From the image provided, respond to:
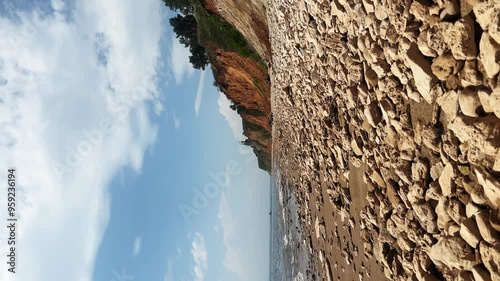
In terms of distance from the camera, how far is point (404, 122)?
2504mm

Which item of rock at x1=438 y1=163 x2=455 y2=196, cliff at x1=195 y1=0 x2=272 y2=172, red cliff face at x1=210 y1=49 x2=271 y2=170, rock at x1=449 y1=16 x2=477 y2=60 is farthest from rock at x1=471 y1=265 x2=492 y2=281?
red cliff face at x1=210 y1=49 x2=271 y2=170

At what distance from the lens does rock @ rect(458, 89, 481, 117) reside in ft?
6.09

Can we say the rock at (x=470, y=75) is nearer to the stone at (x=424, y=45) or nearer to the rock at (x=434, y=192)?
the stone at (x=424, y=45)

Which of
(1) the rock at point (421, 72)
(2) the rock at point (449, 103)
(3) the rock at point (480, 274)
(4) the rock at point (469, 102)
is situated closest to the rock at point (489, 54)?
(4) the rock at point (469, 102)

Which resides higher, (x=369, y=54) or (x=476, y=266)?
(x=369, y=54)

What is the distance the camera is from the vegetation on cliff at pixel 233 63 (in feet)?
44.7

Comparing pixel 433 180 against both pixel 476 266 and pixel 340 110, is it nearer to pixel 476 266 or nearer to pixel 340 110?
pixel 476 266

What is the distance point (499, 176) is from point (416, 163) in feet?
2.12

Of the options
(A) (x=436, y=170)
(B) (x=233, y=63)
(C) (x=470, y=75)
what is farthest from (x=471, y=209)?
(B) (x=233, y=63)

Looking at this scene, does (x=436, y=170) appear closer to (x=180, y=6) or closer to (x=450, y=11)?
(x=450, y=11)

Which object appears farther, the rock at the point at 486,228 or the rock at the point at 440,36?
the rock at the point at 440,36

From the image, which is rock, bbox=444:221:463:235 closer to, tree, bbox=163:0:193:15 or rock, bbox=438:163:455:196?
rock, bbox=438:163:455:196

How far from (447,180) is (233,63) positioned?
13233 mm

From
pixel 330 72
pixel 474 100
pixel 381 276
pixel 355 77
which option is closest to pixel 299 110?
pixel 330 72
